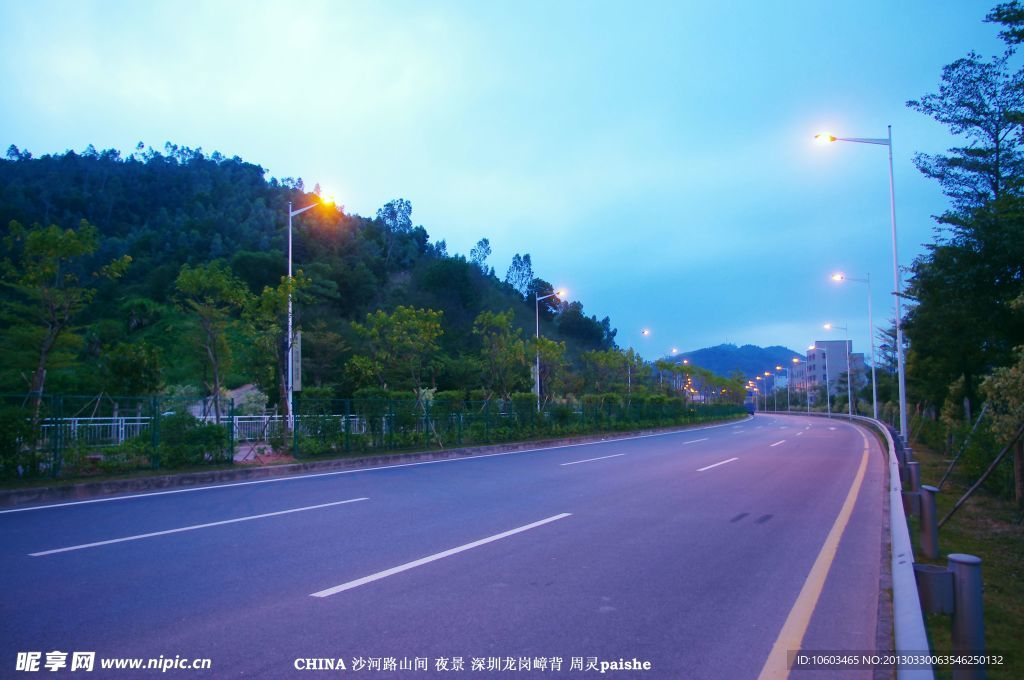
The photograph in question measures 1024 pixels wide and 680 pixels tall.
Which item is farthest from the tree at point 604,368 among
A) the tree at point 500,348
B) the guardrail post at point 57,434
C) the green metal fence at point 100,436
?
the guardrail post at point 57,434

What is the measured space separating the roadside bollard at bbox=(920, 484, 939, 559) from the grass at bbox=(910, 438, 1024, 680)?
0.11 m

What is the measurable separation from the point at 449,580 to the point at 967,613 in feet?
13.3

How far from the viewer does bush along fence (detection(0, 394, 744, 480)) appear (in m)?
13.5

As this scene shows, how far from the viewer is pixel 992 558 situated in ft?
27.6

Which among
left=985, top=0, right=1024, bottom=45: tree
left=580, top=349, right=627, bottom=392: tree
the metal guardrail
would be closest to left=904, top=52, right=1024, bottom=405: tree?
left=985, top=0, right=1024, bottom=45: tree

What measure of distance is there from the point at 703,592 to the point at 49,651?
5.11m

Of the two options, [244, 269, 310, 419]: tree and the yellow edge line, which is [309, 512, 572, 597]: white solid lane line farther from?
[244, 269, 310, 419]: tree

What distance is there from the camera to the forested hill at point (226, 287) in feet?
73.9

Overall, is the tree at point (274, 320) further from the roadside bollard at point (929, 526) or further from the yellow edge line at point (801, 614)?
the roadside bollard at point (929, 526)

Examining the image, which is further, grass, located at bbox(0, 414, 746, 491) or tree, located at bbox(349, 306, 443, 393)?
tree, located at bbox(349, 306, 443, 393)

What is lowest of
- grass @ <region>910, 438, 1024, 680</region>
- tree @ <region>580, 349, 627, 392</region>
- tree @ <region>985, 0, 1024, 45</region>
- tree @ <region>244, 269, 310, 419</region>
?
grass @ <region>910, 438, 1024, 680</region>

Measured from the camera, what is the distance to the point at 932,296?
16.4 meters

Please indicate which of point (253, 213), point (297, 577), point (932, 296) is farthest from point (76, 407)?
point (253, 213)

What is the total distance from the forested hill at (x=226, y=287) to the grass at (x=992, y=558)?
18096mm
